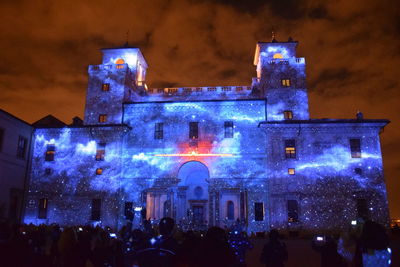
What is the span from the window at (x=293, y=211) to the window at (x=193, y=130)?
11.0 meters

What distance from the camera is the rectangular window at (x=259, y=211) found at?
30.1 metres

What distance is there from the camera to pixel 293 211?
2995 centimetres

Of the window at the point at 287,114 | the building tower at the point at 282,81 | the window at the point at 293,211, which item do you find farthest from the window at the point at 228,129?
the window at the point at 293,211

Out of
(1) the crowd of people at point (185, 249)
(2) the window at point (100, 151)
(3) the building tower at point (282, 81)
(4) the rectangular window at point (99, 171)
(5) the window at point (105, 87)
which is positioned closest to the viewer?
(1) the crowd of people at point (185, 249)

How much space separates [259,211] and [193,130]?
33.3 ft

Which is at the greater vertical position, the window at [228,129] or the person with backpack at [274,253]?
the window at [228,129]

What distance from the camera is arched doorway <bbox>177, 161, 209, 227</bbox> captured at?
34562mm

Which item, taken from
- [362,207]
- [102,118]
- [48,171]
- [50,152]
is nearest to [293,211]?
[362,207]

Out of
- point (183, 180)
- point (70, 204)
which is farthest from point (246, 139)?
point (70, 204)

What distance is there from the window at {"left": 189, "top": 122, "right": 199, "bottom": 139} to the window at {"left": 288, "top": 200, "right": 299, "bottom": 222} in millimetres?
10954

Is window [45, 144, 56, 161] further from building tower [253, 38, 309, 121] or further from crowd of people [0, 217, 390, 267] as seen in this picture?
crowd of people [0, 217, 390, 267]

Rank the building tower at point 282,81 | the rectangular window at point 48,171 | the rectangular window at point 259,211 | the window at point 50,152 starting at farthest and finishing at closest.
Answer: the window at point 50,152, the building tower at point 282,81, the rectangular window at point 48,171, the rectangular window at point 259,211

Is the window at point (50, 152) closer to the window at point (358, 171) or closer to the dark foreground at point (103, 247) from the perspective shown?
the dark foreground at point (103, 247)

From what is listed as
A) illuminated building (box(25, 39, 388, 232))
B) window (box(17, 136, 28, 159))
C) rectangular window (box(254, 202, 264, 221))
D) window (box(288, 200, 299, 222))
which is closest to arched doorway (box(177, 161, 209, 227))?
illuminated building (box(25, 39, 388, 232))
